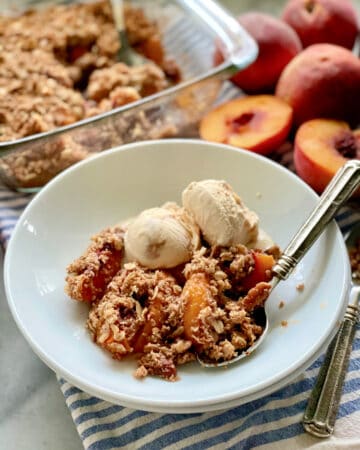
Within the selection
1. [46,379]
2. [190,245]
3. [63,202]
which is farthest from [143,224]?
[46,379]

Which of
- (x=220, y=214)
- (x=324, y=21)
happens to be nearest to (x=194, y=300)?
(x=220, y=214)

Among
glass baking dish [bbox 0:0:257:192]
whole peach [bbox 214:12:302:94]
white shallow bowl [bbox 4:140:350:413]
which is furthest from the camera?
whole peach [bbox 214:12:302:94]

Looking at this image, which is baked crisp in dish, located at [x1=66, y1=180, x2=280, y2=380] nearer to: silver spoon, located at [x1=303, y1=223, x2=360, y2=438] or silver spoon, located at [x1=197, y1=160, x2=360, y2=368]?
silver spoon, located at [x1=197, y1=160, x2=360, y2=368]

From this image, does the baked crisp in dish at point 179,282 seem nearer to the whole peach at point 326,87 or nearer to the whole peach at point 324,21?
the whole peach at point 326,87

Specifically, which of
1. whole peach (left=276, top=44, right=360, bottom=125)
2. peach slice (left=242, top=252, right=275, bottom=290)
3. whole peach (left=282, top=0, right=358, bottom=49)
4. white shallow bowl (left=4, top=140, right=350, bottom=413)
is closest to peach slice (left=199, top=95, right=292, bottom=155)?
whole peach (left=276, top=44, right=360, bottom=125)

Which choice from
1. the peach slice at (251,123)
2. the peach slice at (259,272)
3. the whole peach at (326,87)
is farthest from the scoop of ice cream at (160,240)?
the whole peach at (326,87)

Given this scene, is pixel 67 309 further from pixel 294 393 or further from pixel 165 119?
pixel 165 119
